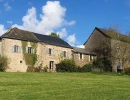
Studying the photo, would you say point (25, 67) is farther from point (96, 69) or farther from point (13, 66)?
point (96, 69)

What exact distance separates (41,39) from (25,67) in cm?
678

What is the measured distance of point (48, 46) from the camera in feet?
166

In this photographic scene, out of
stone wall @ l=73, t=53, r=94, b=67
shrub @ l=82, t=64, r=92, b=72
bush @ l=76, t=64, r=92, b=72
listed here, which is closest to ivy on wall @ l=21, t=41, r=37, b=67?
bush @ l=76, t=64, r=92, b=72

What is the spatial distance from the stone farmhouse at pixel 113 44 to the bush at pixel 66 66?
1029 centimetres

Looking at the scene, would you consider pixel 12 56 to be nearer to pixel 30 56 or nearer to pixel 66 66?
pixel 30 56

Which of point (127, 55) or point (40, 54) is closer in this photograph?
point (40, 54)

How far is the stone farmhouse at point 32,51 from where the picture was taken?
4528 centimetres

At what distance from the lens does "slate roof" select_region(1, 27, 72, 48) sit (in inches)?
1823

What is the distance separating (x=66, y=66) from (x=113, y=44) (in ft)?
40.9

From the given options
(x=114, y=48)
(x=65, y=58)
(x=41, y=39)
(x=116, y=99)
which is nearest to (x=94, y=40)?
(x=114, y=48)

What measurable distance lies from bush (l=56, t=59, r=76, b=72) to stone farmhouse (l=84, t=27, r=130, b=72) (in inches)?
405

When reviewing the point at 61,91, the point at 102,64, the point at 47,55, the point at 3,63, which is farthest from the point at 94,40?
the point at 61,91

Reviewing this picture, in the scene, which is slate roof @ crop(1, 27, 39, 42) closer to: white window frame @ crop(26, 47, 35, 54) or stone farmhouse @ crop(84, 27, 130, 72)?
white window frame @ crop(26, 47, 35, 54)

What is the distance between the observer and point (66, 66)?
4994 centimetres
